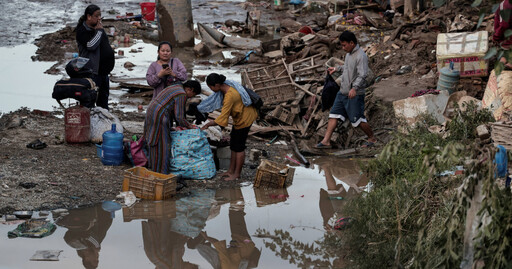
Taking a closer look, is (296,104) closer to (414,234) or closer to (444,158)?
(414,234)

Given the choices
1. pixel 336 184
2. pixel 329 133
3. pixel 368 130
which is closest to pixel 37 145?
pixel 336 184

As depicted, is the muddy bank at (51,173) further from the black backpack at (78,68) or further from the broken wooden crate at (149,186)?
the black backpack at (78,68)

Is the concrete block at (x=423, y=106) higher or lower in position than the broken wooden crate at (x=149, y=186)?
higher

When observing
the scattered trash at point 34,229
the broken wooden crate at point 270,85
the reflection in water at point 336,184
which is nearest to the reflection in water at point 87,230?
the scattered trash at point 34,229

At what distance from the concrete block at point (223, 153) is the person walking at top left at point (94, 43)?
2.17m

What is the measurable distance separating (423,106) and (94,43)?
4.86 meters

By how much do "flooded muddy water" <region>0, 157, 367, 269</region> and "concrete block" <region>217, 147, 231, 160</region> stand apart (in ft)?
2.56

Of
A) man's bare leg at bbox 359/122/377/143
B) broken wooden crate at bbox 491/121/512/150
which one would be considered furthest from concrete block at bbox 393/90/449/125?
broken wooden crate at bbox 491/121/512/150

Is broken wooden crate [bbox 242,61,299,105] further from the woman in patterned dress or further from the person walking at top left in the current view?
the woman in patterned dress

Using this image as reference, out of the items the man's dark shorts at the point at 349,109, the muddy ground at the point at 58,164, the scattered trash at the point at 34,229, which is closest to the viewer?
the scattered trash at the point at 34,229

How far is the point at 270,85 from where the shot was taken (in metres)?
11.8

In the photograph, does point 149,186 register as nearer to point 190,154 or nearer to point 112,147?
point 190,154

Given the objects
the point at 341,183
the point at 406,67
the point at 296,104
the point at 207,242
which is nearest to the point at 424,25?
the point at 406,67

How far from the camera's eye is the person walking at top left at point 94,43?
31.2 ft
